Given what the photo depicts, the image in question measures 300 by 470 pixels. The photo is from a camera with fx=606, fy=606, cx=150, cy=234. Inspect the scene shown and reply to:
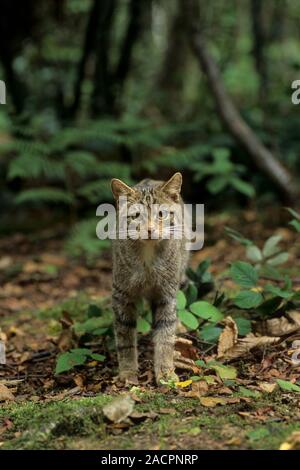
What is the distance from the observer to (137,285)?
15.6 feet

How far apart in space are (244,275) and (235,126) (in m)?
5.10

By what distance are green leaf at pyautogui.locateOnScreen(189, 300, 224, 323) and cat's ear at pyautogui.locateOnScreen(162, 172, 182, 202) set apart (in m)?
0.90

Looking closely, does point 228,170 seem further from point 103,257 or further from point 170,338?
point 170,338

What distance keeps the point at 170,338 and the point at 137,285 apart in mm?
485

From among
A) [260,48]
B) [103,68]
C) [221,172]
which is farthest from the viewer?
[103,68]

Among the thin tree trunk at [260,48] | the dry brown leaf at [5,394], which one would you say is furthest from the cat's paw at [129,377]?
the thin tree trunk at [260,48]

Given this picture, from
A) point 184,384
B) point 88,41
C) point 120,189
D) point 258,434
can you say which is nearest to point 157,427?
point 258,434

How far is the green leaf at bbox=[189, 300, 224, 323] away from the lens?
481cm

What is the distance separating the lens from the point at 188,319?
15.6ft

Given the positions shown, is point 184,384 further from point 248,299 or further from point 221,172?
point 221,172

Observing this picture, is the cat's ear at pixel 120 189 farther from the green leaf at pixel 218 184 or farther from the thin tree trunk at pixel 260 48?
the thin tree trunk at pixel 260 48

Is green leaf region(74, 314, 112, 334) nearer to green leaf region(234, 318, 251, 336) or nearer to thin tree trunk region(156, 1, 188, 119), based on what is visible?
green leaf region(234, 318, 251, 336)

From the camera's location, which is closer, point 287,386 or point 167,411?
point 167,411

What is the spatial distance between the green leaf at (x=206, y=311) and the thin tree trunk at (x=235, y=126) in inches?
199
